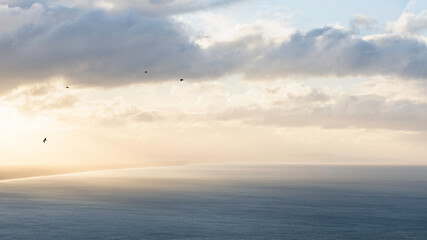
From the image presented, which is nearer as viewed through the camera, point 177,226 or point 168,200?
point 177,226

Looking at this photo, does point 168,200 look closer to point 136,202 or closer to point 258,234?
point 136,202

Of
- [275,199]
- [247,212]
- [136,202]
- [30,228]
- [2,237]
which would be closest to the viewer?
[2,237]

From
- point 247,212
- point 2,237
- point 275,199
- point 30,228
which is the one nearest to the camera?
point 2,237

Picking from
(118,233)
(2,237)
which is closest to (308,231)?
(118,233)

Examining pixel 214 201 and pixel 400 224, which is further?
pixel 214 201

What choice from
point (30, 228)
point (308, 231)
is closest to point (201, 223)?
point (308, 231)

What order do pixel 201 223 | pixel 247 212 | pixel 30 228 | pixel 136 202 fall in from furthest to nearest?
1. pixel 136 202
2. pixel 247 212
3. pixel 201 223
4. pixel 30 228

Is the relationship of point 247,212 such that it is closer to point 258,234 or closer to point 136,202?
point 258,234

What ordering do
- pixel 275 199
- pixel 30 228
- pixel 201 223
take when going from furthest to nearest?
pixel 275 199 < pixel 201 223 < pixel 30 228

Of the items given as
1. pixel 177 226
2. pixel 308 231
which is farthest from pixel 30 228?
pixel 308 231
